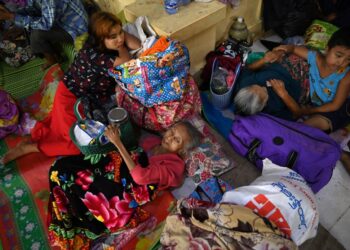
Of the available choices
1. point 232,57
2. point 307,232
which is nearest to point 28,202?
point 307,232

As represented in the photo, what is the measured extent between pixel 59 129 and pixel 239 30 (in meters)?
1.63

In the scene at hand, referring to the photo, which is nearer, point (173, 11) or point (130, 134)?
point (130, 134)

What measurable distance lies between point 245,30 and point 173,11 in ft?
2.45

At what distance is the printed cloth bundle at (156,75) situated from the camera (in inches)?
65.7

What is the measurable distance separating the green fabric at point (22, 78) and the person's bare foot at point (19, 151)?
0.62m

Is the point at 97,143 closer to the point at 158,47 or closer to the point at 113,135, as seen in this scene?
the point at 113,135

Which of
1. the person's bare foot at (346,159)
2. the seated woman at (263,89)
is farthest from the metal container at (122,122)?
the person's bare foot at (346,159)

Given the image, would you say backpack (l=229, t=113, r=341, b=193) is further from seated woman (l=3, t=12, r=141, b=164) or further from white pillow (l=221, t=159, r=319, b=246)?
seated woman (l=3, t=12, r=141, b=164)

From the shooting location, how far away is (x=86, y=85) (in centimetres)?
192

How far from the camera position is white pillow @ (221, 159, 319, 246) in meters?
1.19

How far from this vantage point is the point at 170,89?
1752 millimetres

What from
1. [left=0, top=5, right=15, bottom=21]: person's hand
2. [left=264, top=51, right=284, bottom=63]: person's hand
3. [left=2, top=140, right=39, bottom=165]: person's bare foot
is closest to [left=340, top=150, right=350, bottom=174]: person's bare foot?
[left=264, top=51, right=284, bottom=63]: person's hand

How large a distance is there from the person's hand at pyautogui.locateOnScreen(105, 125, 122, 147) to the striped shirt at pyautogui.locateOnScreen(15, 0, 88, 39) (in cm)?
112

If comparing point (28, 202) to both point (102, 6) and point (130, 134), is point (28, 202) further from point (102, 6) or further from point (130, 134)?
point (102, 6)
